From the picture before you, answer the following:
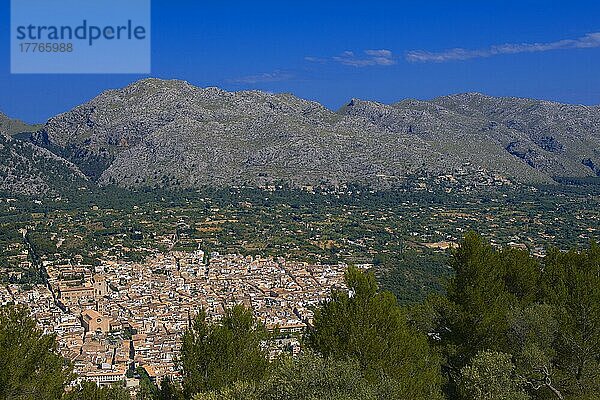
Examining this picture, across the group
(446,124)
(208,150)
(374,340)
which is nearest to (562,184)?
(446,124)

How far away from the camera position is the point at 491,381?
11570mm

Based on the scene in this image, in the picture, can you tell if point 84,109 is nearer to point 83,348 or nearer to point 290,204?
point 290,204

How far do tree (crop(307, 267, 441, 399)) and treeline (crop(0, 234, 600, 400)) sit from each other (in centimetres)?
2

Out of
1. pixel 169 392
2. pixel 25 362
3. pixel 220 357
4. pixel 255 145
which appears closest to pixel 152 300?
pixel 169 392

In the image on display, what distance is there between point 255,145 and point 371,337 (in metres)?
101

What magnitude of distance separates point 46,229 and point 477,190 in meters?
63.3

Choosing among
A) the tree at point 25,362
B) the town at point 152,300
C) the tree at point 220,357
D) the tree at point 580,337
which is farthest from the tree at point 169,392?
the town at point 152,300

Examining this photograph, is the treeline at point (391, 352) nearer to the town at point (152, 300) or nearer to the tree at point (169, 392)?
the tree at point (169, 392)

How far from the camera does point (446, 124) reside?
145750 millimetres

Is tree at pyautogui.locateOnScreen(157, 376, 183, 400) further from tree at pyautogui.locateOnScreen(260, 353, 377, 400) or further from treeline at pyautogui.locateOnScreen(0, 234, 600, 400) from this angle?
tree at pyautogui.locateOnScreen(260, 353, 377, 400)

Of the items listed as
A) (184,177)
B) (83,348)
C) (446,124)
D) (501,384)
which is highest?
(446,124)

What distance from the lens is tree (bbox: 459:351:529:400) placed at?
37.3ft

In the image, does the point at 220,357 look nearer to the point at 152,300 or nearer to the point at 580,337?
the point at 580,337

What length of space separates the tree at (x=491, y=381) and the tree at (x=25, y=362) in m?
8.23
